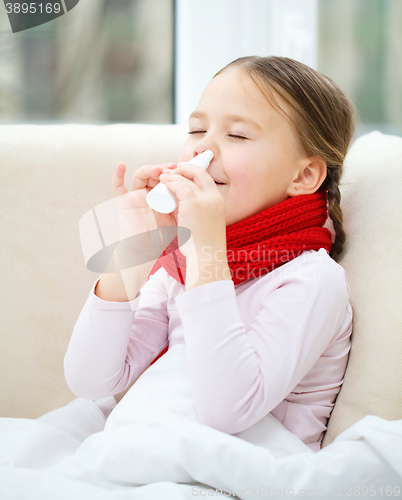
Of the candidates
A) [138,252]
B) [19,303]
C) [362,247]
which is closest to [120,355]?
[138,252]

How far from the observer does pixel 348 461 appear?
1.65ft

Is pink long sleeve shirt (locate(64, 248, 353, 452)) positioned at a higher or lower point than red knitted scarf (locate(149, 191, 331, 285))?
lower

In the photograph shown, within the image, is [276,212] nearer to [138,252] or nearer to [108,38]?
[138,252]

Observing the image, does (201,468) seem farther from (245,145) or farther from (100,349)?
(245,145)

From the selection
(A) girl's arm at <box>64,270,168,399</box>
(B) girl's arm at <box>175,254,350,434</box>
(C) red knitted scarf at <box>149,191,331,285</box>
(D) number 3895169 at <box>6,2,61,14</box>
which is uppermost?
(D) number 3895169 at <box>6,2,61,14</box>

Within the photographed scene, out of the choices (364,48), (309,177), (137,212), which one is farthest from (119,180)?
(364,48)

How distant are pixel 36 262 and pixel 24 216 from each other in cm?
11

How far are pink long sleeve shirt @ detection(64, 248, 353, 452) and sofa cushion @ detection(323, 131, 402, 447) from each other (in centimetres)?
3

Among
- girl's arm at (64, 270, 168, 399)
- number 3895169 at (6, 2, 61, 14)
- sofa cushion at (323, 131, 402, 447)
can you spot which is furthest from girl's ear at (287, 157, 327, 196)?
number 3895169 at (6, 2, 61, 14)

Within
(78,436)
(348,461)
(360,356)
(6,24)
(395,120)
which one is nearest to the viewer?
(348,461)

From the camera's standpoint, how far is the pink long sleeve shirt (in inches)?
22.0

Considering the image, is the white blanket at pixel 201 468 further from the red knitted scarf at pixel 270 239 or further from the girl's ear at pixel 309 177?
the girl's ear at pixel 309 177

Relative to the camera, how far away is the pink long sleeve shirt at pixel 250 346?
0.56 metres

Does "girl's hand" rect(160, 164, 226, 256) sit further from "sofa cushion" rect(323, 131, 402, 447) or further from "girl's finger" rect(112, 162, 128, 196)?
"sofa cushion" rect(323, 131, 402, 447)
